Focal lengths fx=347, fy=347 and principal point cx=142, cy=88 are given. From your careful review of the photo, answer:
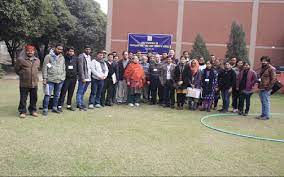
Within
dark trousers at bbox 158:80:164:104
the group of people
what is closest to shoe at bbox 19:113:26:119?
the group of people

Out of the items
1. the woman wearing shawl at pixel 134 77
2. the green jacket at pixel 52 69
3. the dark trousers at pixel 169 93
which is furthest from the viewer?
the dark trousers at pixel 169 93

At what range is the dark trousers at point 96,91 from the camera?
9.89 m

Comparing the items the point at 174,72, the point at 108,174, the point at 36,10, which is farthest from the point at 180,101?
the point at 36,10

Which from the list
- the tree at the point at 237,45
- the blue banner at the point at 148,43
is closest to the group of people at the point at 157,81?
the blue banner at the point at 148,43

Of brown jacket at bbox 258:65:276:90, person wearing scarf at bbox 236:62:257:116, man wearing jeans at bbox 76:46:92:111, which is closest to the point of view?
brown jacket at bbox 258:65:276:90

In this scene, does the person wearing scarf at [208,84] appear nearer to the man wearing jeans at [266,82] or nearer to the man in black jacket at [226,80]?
the man in black jacket at [226,80]

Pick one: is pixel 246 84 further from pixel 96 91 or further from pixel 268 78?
pixel 96 91

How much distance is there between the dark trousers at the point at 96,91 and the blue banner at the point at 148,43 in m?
4.60

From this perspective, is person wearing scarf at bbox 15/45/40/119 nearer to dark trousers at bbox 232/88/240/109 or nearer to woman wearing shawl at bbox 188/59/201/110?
woman wearing shawl at bbox 188/59/201/110

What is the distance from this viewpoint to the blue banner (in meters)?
14.4

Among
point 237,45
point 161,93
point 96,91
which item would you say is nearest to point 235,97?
point 161,93

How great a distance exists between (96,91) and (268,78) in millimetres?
4756

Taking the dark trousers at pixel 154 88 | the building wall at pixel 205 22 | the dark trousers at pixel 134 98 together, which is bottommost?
the dark trousers at pixel 134 98

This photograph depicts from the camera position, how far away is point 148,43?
14.5 meters
